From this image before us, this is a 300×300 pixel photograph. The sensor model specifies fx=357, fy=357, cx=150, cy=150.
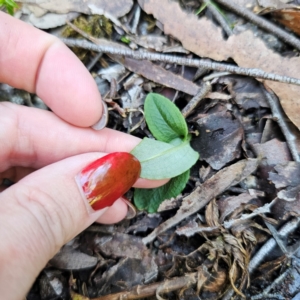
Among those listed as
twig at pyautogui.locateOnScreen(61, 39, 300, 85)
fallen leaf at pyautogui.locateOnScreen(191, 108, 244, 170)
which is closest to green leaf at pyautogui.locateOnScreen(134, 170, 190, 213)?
fallen leaf at pyautogui.locateOnScreen(191, 108, 244, 170)

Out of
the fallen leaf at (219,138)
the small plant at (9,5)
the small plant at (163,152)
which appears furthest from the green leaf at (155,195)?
the small plant at (9,5)

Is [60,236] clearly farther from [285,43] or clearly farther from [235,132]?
[285,43]

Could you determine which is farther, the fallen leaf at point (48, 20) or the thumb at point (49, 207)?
the fallen leaf at point (48, 20)

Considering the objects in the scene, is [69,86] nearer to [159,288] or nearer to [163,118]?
[163,118]

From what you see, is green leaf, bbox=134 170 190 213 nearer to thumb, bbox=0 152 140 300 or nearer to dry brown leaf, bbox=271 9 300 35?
thumb, bbox=0 152 140 300

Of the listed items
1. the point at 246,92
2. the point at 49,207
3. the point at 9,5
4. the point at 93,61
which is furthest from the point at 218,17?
the point at 49,207

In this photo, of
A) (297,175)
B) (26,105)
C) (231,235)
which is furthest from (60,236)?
(297,175)

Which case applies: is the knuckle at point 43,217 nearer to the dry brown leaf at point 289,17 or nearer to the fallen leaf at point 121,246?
the fallen leaf at point 121,246
